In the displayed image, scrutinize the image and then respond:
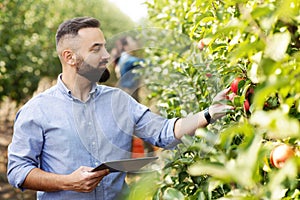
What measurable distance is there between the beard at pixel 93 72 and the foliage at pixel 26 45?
16.9 ft

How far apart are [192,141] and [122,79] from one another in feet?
2.92

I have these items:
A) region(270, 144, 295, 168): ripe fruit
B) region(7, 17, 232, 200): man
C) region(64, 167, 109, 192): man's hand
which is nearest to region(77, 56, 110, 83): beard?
region(7, 17, 232, 200): man

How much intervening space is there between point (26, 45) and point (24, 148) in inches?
279

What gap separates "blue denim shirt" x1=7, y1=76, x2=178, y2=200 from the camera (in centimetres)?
233

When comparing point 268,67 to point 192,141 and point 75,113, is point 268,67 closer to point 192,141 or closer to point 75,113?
point 192,141

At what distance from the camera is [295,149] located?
1.19m

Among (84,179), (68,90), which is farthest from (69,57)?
(84,179)

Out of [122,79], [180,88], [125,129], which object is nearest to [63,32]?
[122,79]

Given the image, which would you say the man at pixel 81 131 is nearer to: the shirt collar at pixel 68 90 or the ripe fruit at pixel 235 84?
the shirt collar at pixel 68 90

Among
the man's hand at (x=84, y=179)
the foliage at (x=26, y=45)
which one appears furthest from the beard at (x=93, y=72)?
the foliage at (x=26, y=45)

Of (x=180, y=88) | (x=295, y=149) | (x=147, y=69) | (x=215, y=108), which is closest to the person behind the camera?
(x=295, y=149)

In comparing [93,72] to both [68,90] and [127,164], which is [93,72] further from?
[127,164]

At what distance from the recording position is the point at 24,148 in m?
2.31

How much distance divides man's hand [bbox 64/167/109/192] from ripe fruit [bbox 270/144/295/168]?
1.07 meters
